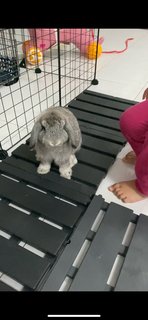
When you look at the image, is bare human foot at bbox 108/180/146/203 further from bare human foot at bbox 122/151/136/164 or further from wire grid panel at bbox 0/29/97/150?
wire grid panel at bbox 0/29/97/150

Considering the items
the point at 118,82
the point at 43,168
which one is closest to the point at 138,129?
the point at 43,168

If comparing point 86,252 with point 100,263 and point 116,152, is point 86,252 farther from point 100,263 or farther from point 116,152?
point 116,152

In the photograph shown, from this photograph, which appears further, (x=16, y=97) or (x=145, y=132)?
(x=16, y=97)

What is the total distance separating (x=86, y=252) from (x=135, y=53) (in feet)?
11.5

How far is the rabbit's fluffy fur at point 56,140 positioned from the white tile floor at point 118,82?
11.2 inches

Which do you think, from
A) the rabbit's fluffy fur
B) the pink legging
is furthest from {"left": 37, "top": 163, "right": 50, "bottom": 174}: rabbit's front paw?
the pink legging

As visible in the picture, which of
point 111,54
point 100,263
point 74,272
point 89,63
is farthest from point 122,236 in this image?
point 111,54

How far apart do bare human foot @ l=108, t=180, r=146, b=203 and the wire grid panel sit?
0.88m

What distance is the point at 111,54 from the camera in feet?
12.9

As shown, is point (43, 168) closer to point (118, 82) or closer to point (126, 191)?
point (126, 191)

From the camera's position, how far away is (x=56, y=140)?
1.46 meters

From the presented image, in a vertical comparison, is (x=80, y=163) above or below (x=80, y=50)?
below
